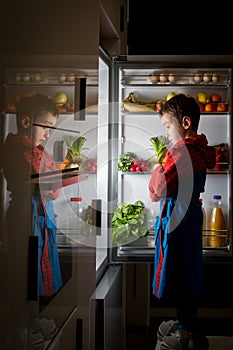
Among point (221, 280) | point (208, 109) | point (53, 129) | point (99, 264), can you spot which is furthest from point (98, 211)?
point (221, 280)

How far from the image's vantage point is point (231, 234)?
9.68ft

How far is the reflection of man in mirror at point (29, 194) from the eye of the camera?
92 centimetres

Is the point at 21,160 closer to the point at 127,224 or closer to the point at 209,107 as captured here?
the point at 127,224

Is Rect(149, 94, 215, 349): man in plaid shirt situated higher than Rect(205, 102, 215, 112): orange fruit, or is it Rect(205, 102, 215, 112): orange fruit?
Rect(205, 102, 215, 112): orange fruit

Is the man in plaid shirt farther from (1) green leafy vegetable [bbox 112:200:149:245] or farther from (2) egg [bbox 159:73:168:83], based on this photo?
(2) egg [bbox 159:73:168:83]

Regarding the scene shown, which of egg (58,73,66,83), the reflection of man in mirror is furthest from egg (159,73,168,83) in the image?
the reflection of man in mirror

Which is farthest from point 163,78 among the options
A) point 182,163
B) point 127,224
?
point 127,224

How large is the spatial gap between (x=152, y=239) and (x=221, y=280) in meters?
1.04

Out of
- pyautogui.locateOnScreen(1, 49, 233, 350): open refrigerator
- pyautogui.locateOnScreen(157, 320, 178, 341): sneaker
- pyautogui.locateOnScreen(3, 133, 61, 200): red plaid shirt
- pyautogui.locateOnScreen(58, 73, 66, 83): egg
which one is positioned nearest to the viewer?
pyautogui.locateOnScreen(3, 133, 61, 200): red plaid shirt

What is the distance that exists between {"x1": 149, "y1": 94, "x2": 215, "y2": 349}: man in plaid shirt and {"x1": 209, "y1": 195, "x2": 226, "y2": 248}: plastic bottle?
340 mm

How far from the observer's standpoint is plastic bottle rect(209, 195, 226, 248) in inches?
119

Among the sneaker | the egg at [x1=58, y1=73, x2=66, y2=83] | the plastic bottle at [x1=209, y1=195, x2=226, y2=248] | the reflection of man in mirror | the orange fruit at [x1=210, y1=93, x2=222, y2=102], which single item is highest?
the orange fruit at [x1=210, y1=93, x2=222, y2=102]

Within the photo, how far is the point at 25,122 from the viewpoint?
0.97 metres

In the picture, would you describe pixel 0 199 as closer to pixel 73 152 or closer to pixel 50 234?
pixel 50 234
